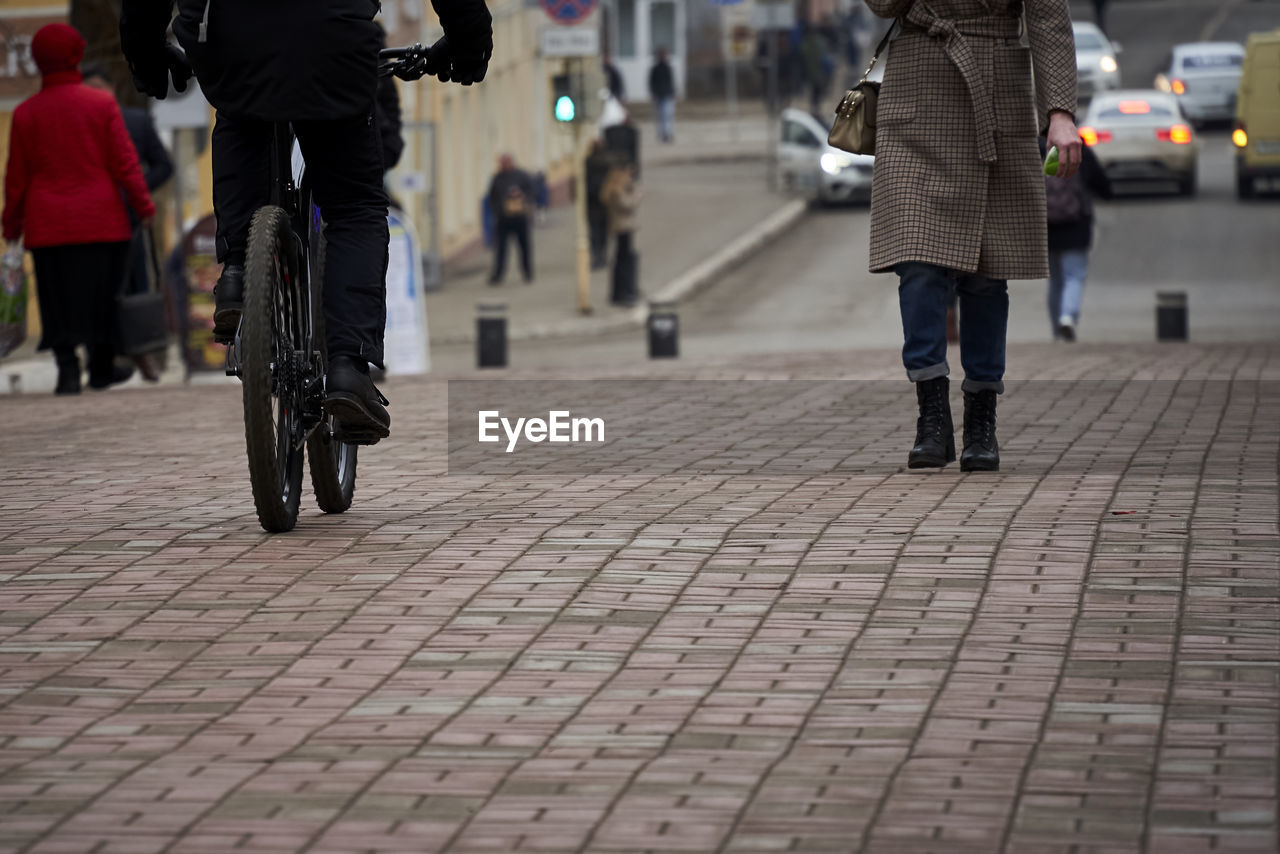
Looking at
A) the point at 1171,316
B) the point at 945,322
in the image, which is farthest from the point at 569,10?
the point at 945,322

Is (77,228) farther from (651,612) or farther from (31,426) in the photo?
(651,612)

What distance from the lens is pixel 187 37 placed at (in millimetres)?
6109

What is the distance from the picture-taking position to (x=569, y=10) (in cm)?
2906

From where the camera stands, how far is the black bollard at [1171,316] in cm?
1969

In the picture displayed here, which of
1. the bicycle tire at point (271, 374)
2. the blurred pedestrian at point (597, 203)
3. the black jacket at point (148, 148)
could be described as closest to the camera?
the bicycle tire at point (271, 374)

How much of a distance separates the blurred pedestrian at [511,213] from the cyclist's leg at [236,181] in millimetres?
26415

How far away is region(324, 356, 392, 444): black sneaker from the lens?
241 inches

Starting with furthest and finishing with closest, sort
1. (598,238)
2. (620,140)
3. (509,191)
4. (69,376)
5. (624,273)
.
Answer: (598,238)
(509,191)
(620,140)
(624,273)
(69,376)

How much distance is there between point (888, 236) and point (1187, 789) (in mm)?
3682

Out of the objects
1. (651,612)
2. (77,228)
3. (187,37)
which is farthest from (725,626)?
(77,228)

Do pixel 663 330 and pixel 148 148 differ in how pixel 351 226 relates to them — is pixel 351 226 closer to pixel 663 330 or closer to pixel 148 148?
pixel 148 148

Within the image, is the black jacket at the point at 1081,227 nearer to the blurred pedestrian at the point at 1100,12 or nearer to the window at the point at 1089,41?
the window at the point at 1089,41

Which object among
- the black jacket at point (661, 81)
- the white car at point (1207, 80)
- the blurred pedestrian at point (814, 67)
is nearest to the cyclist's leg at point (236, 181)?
the white car at point (1207, 80)

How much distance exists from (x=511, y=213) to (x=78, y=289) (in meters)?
20.1
